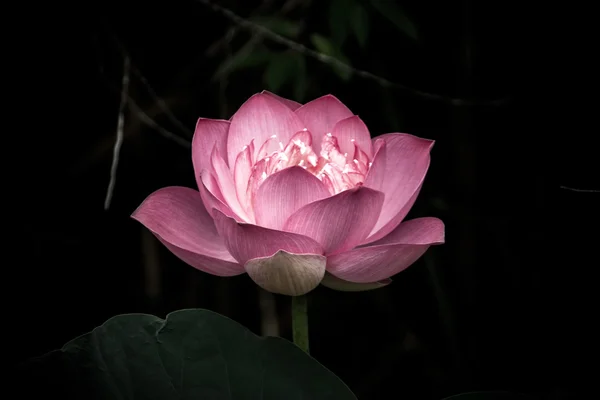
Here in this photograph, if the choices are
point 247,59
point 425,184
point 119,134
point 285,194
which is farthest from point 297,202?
point 425,184

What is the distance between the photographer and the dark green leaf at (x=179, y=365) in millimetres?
542

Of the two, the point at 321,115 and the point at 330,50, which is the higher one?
the point at 330,50

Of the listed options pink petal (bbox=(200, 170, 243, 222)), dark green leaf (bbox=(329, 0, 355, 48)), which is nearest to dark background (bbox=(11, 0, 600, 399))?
dark green leaf (bbox=(329, 0, 355, 48))

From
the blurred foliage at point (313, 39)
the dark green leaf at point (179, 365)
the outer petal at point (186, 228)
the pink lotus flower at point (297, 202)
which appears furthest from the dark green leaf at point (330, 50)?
the dark green leaf at point (179, 365)

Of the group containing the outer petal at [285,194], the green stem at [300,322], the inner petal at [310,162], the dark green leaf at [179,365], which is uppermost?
the inner petal at [310,162]

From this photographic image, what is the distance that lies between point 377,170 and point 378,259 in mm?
79

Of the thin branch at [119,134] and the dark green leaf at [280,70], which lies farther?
the dark green leaf at [280,70]

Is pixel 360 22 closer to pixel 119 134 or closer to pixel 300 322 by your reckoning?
pixel 119 134

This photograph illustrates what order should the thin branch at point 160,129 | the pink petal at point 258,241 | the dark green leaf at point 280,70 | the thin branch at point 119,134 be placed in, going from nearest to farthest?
the pink petal at point 258,241, the thin branch at point 119,134, the thin branch at point 160,129, the dark green leaf at point 280,70

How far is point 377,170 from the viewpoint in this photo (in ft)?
1.92

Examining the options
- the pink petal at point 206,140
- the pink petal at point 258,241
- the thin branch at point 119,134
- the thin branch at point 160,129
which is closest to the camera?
the pink petal at point 258,241

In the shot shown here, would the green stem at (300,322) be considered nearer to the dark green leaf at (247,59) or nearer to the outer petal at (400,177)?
the outer petal at (400,177)

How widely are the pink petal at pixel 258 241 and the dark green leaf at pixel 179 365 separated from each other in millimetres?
57

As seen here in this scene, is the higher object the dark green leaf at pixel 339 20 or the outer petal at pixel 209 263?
the dark green leaf at pixel 339 20
